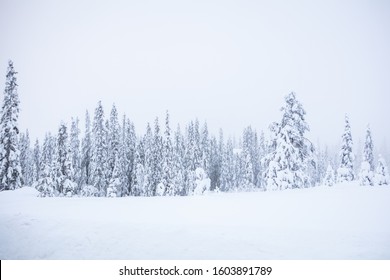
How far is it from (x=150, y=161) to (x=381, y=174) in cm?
3925

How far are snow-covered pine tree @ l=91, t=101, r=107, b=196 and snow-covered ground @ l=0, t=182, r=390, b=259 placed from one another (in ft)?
118

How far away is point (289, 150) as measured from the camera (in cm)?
2592

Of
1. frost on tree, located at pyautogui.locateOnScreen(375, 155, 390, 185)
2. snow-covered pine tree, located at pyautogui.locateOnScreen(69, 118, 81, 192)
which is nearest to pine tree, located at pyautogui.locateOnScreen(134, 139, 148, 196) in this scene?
snow-covered pine tree, located at pyautogui.locateOnScreen(69, 118, 81, 192)

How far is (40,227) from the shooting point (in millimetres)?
11352

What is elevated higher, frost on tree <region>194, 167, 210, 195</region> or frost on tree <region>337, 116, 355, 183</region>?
frost on tree <region>337, 116, 355, 183</region>

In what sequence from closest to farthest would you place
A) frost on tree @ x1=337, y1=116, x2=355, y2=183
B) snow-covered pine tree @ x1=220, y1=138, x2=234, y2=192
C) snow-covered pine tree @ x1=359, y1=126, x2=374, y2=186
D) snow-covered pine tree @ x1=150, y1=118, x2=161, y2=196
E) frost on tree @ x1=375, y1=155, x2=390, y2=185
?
frost on tree @ x1=375, y1=155, x2=390, y2=185
snow-covered pine tree @ x1=359, y1=126, x2=374, y2=186
frost on tree @ x1=337, y1=116, x2=355, y2=183
snow-covered pine tree @ x1=150, y1=118, x2=161, y2=196
snow-covered pine tree @ x1=220, y1=138, x2=234, y2=192

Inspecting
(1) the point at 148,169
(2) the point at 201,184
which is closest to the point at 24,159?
(1) the point at 148,169

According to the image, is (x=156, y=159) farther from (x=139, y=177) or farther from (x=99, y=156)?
(x=99, y=156)

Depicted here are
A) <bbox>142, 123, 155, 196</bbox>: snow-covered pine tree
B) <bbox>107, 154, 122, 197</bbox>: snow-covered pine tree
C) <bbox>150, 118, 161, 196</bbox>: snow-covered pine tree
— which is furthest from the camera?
<bbox>150, 118, 161, 196</bbox>: snow-covered pine tree

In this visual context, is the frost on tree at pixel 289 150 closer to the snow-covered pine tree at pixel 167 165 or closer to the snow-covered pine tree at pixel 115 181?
the snow-covered pine tree at pixel 167 165

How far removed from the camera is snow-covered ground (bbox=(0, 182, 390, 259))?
8.80m

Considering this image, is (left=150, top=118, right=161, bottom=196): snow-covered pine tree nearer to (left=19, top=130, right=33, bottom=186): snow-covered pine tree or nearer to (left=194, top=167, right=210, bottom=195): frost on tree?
(left=194, top=167, right=210, bottom=195): frost on tree
